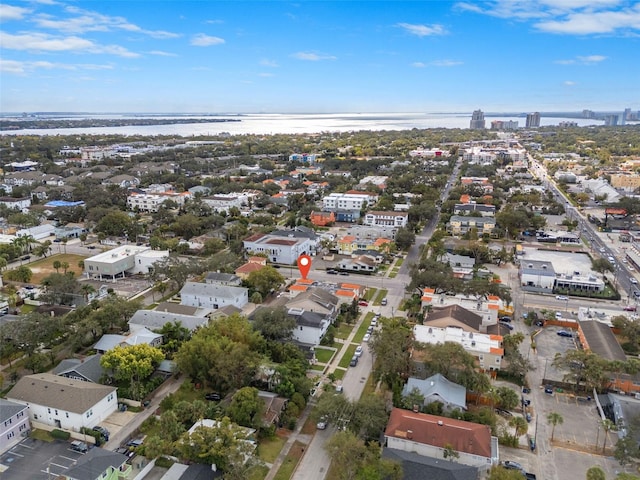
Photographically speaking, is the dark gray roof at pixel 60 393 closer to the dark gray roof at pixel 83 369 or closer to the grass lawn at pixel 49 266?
the dark gray roof at pixel 83 369

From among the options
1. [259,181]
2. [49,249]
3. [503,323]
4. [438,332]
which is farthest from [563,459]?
[259,181]

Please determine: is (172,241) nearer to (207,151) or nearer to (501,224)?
(501,224)

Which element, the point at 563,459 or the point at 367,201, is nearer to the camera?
the point at 563,459

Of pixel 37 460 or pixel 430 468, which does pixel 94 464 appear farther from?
pixel 430 468

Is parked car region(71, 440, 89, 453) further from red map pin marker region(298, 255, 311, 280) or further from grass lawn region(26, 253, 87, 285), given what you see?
grass lawn region(26, 253, 87, 285)

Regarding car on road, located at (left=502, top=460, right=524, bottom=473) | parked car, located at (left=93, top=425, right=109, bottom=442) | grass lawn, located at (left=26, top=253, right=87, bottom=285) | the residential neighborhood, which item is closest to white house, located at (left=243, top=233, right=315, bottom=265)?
the residential neighborhood

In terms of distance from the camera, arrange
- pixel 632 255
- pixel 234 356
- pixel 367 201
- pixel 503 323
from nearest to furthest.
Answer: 1. pixel 234 356
2. pixel 503 323
3. pixel 632 255
4. pixel 367 201
